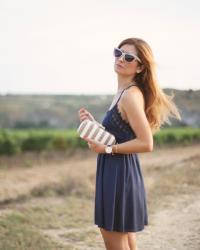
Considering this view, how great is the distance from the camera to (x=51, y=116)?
31203 millimetres

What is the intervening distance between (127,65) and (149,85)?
16cm

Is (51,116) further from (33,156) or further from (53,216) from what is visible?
(53,216)

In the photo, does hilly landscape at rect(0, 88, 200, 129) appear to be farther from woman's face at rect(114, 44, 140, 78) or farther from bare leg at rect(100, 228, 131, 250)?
bare leg at rect(100, 228, 131, 250)

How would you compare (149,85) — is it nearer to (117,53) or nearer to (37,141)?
(117,53)

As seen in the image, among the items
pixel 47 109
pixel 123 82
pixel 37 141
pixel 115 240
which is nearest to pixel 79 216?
pixel 115 240

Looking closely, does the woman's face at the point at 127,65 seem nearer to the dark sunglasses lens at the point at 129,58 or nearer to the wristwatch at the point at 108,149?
the dark sunglasses lens at the point at 129,58

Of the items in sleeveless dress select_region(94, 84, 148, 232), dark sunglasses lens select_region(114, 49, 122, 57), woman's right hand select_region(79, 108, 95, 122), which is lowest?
sleeveless dress select_region(94, 84, 148, 232)

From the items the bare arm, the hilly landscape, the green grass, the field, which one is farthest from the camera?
the hilly landscape

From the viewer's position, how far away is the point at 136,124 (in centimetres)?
289

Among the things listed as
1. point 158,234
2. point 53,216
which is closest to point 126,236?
point 158,234

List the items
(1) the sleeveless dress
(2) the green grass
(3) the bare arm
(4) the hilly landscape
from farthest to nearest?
1. (4) the hilly landscape
2. (2) the green grass
3. (1) the sleeveless dress
4. (3) the bare arm

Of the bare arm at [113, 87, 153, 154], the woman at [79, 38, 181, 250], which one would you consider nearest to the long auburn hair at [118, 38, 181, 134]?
the woman at [79, 38, 181, 250]

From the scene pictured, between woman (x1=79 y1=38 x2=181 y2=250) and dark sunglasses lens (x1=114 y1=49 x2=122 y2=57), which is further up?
dark sunglasses lens (x1=114 y1=49 x2=122 y2=57)

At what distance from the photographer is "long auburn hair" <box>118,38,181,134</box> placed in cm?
306
